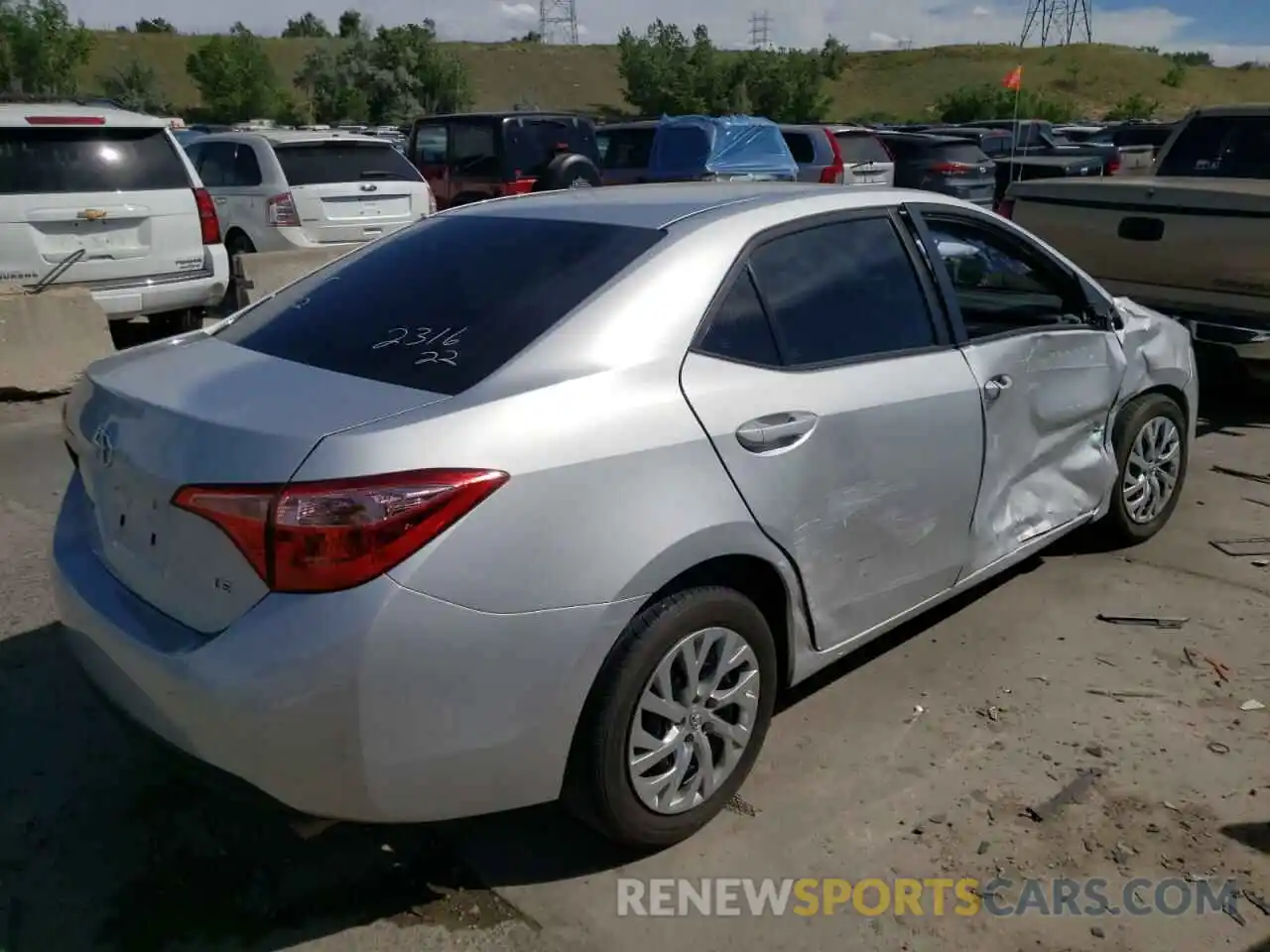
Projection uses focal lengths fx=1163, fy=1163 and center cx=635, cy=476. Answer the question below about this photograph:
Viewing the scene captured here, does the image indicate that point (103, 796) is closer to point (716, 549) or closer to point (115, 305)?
point (716, 549)

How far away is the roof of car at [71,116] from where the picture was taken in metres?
7.39

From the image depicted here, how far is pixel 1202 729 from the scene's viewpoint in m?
3.70

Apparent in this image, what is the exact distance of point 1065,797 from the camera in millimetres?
3334

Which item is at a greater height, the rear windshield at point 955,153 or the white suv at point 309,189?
the white suv at point 309,189

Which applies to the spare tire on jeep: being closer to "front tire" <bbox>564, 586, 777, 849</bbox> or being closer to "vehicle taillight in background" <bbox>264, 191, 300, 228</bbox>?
"vehicle taillight in background" <bbox>264, 191, 300, 228</bbox>

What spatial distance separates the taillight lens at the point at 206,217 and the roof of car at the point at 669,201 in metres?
5.07

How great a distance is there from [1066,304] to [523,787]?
310cm

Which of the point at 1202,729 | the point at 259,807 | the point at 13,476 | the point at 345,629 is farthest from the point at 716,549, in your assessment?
the point at 13,476

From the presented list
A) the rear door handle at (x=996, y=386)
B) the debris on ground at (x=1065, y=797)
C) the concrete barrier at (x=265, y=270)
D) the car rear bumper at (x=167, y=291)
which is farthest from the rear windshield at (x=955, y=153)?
the debris on ground at (x=1065, y=797)

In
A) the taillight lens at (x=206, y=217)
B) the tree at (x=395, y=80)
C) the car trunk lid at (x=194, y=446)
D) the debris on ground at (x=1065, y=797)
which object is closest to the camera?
the car trunk lid at (x=194, y=446)

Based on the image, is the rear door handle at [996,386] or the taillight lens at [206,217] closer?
the rear door handle at [996,386]

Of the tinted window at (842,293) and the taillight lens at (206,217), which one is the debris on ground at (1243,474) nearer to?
the tinted window at (842,293)

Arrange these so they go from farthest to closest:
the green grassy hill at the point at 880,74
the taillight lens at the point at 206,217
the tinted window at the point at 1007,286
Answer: the green grassy hill at the point at 880,74 → the taillight lens at the point at 206,217 → the tinted window at the point at 1007,286
